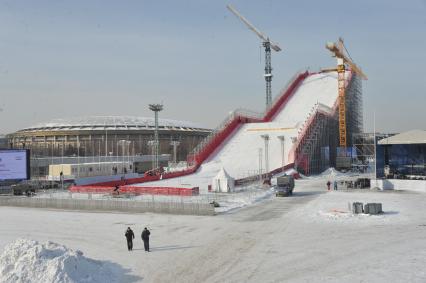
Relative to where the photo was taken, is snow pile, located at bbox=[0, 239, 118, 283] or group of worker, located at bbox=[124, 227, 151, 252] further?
group of worker, located at bbox=[124, 227, 151, 252]

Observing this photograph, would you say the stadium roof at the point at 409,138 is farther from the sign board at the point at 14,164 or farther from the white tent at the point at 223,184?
the sign board at the point at 14,164

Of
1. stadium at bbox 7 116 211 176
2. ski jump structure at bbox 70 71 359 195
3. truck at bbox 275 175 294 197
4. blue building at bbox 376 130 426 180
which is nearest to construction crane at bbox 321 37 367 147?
ski jump structure at bbox 70 71 359 195

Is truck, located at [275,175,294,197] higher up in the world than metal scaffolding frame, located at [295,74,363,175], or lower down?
lower down

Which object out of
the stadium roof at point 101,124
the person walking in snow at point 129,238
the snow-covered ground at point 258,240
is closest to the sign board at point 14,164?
the snow-covered ground at point 258,240

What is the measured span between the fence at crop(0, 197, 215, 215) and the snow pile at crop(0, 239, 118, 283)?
13.8 meters

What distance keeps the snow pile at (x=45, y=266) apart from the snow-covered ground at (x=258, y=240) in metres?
1.28

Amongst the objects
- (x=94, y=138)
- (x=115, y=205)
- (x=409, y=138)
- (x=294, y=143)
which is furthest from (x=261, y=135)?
(x=94, y=138)

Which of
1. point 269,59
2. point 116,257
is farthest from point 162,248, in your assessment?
point 269,59

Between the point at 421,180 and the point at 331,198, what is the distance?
10629 millimetres

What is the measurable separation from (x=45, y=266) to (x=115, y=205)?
1811 cm

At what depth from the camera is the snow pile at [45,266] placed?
557 inches

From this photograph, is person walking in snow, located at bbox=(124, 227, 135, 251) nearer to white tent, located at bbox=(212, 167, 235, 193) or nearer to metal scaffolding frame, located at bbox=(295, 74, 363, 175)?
white tent, located at bbox=(212, 167, 235, 193)

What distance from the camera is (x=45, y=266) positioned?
14.5m

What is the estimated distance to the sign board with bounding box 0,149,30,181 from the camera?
43.7 meters
